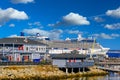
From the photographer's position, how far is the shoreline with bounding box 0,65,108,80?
72.2 metres

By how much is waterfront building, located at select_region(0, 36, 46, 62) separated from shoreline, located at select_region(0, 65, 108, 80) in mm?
21943

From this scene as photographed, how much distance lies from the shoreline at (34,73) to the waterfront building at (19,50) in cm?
2194

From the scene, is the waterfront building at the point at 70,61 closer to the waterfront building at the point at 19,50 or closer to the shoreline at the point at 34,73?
the shoreline at the point at 34,73

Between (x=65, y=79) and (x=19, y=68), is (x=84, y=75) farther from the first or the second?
(x=19, y=68)

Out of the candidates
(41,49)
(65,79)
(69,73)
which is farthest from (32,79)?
(41,49)

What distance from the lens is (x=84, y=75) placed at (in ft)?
289

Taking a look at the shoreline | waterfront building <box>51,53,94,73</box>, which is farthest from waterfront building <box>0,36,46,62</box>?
the shoreline

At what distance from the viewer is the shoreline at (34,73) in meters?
72.2

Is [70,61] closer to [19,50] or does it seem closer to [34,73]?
[34,73]

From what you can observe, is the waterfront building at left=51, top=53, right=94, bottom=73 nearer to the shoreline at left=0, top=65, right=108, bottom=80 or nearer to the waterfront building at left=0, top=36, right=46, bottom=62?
the shoreline at left=0, top=65, right=108, bottom=80

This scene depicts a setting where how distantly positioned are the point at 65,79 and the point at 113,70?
29.1 m

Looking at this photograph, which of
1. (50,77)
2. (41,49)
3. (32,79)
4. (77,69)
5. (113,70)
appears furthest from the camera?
(41,49)

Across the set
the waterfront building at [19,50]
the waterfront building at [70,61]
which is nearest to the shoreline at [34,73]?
the waterfront building at [70,61]

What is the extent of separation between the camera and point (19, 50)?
106625 millimetres
